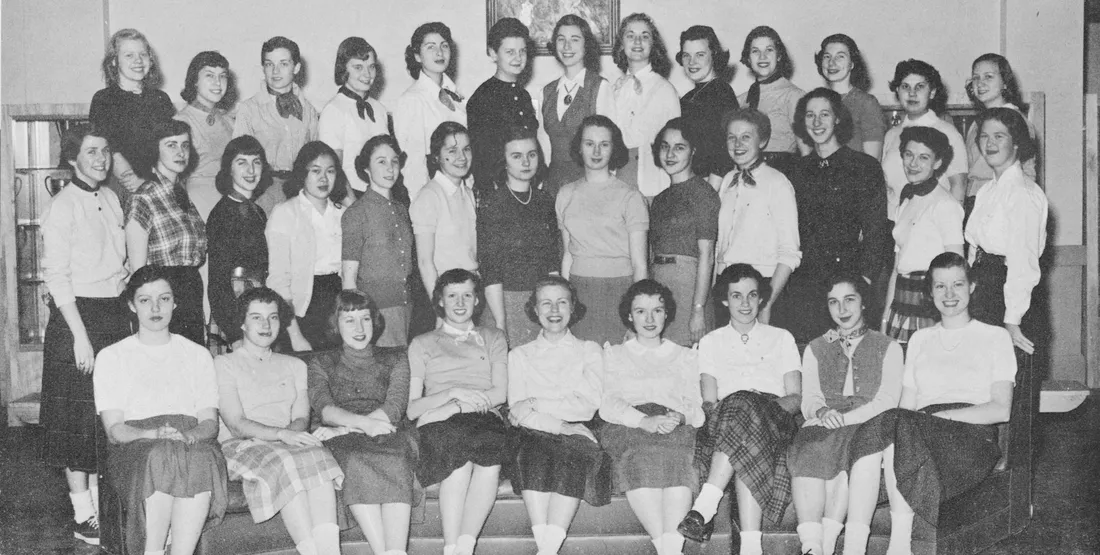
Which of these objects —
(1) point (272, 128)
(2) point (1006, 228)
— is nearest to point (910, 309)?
(2) point (1006, 228)

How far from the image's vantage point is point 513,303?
4.58 metres

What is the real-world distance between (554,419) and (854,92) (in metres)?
2.44

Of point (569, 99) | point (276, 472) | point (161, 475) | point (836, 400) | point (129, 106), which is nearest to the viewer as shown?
point (161, 475)

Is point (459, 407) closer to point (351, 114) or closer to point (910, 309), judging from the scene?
point (351, 114)

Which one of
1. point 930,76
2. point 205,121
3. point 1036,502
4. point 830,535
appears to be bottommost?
point 1036,502

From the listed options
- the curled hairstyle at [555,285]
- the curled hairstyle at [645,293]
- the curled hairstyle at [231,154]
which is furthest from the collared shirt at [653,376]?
the curled hairstyle at [231,154]

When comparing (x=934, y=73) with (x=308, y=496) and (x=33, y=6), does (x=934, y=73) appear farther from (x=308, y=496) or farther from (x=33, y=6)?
(x=33, y=6)

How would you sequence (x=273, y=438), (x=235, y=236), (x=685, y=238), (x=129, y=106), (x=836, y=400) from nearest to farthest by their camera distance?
(x=273, y=438)
(x=836, y=400)
(x=235, y=236)
(x=685, y=238)
(x=129, y=106)

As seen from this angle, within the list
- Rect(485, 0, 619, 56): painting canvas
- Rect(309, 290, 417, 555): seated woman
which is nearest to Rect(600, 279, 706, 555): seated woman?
Rect(309, 290, 417, 555): seated woman

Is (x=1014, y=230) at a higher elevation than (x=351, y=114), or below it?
below

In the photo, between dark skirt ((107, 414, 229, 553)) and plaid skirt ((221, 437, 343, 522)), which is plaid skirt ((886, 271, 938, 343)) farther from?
dark skirt ((107, 414, 229, 553))

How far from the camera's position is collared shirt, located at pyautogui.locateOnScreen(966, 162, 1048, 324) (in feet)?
14.0

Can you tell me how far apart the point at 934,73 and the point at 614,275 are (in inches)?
78.0

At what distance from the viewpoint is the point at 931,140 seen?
15.2ft
